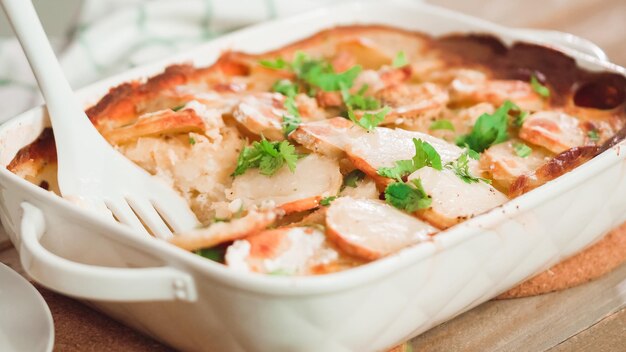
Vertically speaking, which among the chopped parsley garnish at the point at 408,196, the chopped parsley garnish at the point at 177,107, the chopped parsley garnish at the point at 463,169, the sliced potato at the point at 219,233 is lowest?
the chopped parsley garnish at the point at 463,169

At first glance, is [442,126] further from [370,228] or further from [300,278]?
[300,278]

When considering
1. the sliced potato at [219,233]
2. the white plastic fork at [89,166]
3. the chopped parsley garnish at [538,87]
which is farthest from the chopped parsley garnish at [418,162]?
the chopped parsley garnish at [538,87]

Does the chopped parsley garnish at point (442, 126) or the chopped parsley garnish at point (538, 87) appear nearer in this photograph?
the chopped parsley garnish at point (442, 126)

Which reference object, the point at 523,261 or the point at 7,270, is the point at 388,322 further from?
the point at 7,270

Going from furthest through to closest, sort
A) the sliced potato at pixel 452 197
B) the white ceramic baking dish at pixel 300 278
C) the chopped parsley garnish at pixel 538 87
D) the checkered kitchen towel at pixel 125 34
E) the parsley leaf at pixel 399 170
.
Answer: the checkered kitchen towel at pixel 125 34, the chopped parsley garnish at pixel 538 87, the parsley leaf at pixel 399 170, the sliced potato at pixel 452 197, the white ceramic baking dish at pixel 300 278

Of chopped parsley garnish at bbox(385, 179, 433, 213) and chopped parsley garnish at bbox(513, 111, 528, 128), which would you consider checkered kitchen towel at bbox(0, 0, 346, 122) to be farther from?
chopped parsley garnish at bbox(385, 179, 433, 213)

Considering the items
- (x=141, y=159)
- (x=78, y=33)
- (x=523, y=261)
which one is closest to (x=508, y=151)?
(x=523, y=261)

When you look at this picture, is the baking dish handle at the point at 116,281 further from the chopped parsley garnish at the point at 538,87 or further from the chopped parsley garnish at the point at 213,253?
the chopped parsley garnish at the point at 538,87
